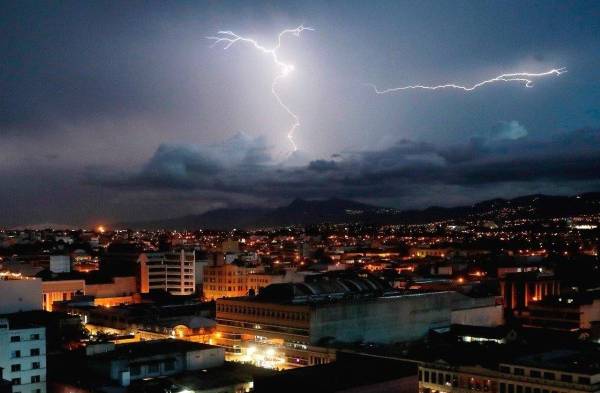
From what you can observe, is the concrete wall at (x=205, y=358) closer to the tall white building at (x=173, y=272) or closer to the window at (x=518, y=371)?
the window at (x=518, y=371)

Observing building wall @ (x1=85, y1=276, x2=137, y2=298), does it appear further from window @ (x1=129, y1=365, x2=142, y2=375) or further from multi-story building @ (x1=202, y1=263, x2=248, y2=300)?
window @ (x1=129, y1=365, x2=142, y2=375)

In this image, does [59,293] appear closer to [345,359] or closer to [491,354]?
[345,359]

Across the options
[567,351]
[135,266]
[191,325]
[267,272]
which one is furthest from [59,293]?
[567,351]

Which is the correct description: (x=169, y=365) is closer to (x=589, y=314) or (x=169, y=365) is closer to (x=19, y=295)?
(x=19, y=295)

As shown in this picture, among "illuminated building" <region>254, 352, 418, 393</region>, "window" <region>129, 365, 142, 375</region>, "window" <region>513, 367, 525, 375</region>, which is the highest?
"window" <region>129, 365, 142, 375</region>

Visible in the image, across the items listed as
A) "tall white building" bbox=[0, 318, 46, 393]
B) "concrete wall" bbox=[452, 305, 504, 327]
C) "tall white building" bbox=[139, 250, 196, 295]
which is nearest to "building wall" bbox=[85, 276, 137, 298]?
"tall white building" bbox=[139, 250, 196, 295]

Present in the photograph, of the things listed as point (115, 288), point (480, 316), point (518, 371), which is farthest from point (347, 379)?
point (115, 288)
